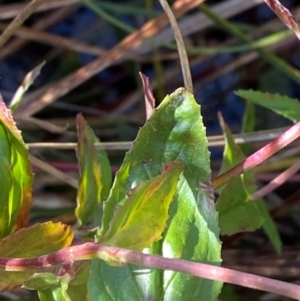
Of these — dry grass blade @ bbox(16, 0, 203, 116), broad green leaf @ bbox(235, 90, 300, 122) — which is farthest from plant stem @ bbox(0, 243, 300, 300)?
dry grass blade @ bbox(16, 0, 203, 116)

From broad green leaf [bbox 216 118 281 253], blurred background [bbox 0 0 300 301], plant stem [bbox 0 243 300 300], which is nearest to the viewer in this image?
plant stem [bbox 0 243 300 300]

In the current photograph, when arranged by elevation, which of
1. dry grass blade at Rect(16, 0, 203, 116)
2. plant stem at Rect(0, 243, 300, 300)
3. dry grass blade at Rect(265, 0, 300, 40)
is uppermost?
dry grass blade at Rect(16, 0, 203, 116)

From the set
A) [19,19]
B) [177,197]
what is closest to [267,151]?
[177,197]

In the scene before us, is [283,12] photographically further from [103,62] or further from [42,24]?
[42,24]

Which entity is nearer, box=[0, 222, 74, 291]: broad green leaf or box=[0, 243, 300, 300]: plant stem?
box=[0, 243, 300, 300]: plant stem

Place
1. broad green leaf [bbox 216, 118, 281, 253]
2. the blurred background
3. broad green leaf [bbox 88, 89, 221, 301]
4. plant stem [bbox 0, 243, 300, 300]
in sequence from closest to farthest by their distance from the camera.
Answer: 1. plant stem [bbox 0, 243, 300, 300]
2. broad green leaf [bbox 88, 89, 221, 301]
3. broad green leaf [bbox 216, 118, 281, 253]
4. the blurred background

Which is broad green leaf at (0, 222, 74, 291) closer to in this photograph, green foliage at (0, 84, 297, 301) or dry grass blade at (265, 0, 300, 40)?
green foliage at (0, 84, 297, 301)

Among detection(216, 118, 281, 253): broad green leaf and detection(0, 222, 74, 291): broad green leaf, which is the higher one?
detection(216, 118, 281, 253): broad green leaf
